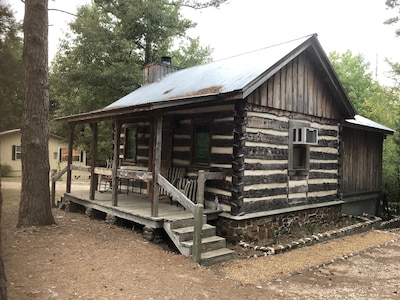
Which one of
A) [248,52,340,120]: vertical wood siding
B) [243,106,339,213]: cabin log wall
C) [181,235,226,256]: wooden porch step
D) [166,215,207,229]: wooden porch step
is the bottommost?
[181,235,226,256]: wooden porch step

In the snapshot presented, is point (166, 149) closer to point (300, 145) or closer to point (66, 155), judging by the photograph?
point (300, 145)

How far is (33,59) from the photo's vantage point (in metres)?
8.36

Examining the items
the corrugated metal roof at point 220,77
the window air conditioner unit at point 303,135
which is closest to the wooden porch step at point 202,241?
the corrugated metal roof at point 220,77

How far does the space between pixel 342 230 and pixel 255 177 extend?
11.7 ft

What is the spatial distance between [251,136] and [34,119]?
554 cm

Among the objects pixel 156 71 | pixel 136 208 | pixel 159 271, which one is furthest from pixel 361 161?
pixel 159 271

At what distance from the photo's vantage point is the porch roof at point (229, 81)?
26.0 ft

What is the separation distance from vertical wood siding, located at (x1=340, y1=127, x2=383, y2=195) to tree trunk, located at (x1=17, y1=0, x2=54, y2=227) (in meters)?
10.6

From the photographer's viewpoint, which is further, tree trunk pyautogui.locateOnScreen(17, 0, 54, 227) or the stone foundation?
the stone foundation

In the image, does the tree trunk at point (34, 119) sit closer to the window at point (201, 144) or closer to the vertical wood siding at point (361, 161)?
the window at point (201, 144)

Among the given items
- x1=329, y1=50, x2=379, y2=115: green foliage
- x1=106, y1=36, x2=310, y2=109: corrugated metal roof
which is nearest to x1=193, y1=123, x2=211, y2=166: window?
x1=106, y1=36, x2=310, y2=109: corrugated metal roof

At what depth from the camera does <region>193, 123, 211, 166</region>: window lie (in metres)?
9.53

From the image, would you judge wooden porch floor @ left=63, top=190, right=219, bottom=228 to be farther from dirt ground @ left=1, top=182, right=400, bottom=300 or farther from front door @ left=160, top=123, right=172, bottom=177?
front door @ left=160, top=123, right=172, bottom=177

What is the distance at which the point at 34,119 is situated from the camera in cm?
851
